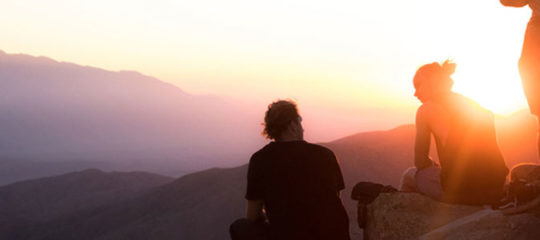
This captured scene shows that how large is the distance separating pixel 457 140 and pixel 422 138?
36cm

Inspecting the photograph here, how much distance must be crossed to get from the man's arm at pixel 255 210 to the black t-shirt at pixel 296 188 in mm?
132

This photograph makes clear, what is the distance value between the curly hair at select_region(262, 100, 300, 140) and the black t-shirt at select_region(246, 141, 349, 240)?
0.53 ft

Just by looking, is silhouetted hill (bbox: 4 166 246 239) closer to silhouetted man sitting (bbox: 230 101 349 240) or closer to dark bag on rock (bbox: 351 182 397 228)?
dark bag on rock (bbox: 351 182 397 228)

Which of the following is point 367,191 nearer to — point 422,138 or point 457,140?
point 422,138

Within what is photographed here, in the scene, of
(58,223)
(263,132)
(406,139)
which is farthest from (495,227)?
(58,223)

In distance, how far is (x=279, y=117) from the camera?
138 inches

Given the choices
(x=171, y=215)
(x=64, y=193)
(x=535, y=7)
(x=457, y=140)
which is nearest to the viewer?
(x=535, y=7)

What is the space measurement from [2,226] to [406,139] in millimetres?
37301

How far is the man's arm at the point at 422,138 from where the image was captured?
432 centimetres

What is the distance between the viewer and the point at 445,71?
4.34m

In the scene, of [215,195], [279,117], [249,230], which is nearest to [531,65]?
[279,117]

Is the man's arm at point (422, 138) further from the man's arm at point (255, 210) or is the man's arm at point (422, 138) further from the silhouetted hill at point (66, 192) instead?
the silhouetted hill at point (66, 192)

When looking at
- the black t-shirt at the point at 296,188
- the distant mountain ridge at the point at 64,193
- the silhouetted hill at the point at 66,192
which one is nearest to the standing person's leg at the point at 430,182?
the black t-shirt at the point at 296,188

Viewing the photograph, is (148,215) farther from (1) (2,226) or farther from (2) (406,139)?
(1) (2,226)
